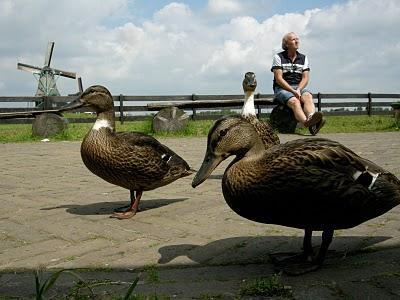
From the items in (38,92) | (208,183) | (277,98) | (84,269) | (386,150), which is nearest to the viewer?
(84,269)

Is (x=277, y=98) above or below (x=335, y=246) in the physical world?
above

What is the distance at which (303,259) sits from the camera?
2.87m

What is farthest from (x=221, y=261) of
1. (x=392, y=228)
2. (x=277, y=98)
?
(x=277, y=98)

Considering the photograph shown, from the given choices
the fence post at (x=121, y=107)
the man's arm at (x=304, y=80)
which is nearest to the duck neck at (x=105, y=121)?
the man's arm at (x=304, y=80)

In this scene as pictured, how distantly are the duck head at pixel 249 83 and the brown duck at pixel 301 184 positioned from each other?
3.28 meters

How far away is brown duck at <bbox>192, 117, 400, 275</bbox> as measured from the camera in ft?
8.36

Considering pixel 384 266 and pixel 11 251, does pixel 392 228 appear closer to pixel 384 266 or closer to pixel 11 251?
pixel 384 266

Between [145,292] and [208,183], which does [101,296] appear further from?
[208,183]

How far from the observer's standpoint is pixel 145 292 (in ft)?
7.95

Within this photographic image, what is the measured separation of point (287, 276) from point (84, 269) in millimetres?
1175

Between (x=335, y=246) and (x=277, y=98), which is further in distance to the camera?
(x=277, y=98)

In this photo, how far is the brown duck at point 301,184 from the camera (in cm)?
255

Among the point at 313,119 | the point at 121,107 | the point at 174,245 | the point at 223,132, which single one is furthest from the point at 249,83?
the point at 121,107

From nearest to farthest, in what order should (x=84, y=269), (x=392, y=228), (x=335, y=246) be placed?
(x=84, y=269)
(x=335, y=246)
(x=392, y=228)
